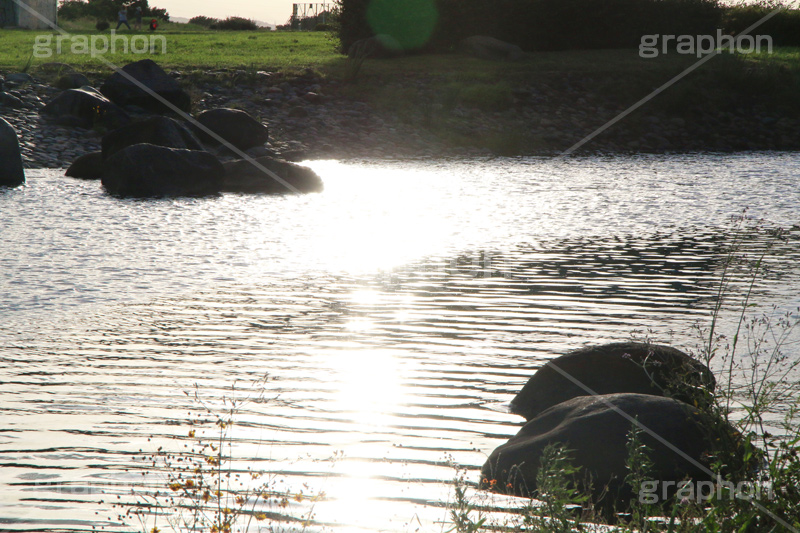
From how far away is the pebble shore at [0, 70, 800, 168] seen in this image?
2428cm

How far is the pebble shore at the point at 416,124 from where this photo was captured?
2428cm

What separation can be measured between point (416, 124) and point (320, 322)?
20440 millimetres

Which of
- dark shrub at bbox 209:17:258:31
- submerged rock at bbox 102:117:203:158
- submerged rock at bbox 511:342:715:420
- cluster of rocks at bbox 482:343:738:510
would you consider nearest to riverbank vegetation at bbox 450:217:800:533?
cluster of rocks at bbox 482:343:738:510

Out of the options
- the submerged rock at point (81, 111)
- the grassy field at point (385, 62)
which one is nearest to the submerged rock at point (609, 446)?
the submerged rock at point (81, 111)

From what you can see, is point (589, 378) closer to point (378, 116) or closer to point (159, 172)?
point (159, 172)

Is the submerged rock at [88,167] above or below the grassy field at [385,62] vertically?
below

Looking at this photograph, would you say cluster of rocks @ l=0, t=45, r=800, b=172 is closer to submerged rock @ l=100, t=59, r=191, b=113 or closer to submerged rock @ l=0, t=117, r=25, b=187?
submerged rock @ l=100, t=59, r=191, b=113

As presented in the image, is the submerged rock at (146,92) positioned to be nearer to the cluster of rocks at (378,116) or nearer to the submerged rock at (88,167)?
the cluster of rocks at (378,116)

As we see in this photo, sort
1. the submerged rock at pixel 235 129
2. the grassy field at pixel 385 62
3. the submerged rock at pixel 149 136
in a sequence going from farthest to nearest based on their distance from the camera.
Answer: the grassy field at pixel 385 62 → the submerged rock at pixel 235 129 → the submerged rock at pixel 149 136

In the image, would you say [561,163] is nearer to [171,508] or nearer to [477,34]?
[477,34]

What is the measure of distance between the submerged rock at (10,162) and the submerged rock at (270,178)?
4323 mm

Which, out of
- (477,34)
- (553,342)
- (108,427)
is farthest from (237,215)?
A: (477,34)

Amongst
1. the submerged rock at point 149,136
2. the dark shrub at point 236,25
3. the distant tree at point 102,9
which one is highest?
the distant tree at point 102,9

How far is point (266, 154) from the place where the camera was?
23250 millimetres
